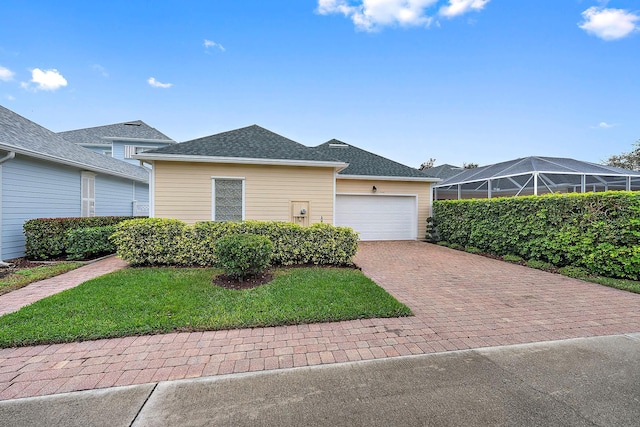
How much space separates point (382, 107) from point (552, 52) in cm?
680

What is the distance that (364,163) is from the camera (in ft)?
43.1

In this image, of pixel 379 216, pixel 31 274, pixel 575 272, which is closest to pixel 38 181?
pixel 31 274

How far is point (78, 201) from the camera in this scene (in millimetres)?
9984

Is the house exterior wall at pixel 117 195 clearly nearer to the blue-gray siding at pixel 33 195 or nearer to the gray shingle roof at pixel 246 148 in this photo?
the blue-gray siding at pixel 33 195

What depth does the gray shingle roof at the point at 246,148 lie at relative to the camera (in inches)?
342

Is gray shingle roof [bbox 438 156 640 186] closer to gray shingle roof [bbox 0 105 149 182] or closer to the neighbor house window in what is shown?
the neighbor house window

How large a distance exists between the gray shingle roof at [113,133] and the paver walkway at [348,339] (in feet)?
64.4

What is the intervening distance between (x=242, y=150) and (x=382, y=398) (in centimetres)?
831

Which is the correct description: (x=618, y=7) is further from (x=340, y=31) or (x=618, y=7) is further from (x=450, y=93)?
(x=340, y=31)

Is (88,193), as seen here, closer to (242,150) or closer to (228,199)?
(228,199)

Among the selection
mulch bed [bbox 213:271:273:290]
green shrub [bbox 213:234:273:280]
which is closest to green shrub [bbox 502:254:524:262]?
mulch bed [bbox 213:271:273:290]

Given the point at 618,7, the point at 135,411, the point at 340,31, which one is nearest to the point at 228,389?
the point at 135,411

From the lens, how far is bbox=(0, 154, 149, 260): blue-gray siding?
23.7ft

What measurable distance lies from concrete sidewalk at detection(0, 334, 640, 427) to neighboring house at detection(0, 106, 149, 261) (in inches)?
310
